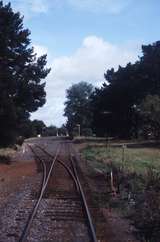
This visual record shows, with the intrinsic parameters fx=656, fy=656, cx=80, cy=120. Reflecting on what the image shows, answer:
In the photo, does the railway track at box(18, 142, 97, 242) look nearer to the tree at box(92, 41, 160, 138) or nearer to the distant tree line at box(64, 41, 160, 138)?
the distant tree line at box(64, 41, 160, 138)

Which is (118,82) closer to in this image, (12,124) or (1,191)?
(12,124)

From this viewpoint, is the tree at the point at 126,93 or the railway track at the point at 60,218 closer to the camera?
the railway track at the point at 60,218

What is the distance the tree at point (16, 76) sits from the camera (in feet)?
153

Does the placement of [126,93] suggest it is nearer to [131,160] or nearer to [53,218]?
[131,160]

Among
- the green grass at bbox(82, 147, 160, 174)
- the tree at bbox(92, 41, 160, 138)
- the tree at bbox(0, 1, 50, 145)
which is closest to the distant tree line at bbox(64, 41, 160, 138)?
the tree at bbox(92, 41, 160, 138)

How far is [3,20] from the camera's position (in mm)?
49688

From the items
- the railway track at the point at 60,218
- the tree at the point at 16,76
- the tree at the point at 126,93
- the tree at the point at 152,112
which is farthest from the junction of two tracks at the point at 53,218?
the tree at the point at 126,93

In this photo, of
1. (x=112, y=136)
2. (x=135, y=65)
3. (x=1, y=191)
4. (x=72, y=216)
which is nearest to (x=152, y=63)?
(x=135, y=65)

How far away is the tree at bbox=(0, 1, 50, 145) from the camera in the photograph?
46656mm

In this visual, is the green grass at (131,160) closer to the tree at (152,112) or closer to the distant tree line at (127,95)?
the tree at (152,112)

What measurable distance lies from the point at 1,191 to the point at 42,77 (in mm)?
26248

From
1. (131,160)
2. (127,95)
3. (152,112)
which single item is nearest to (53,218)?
(131,160)

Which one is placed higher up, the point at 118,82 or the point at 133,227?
the point at 118,82

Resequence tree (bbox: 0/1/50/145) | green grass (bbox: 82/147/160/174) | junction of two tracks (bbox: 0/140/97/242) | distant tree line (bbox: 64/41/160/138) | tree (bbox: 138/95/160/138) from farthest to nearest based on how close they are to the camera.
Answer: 1. distant tree line (bbox: 64/41/160/138)
2. tree (bbox: 138/95/160/138)
3. tree (bbox: 0/1/50/145)
4. green grass (bbox: 82/147/160/174)
5. junction of two tracks (bbox: 0/140/97/242)
